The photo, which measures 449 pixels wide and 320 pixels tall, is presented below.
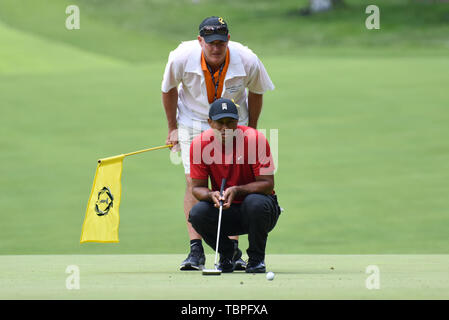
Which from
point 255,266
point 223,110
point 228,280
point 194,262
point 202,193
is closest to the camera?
point 228,280

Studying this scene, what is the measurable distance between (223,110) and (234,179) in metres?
0.46

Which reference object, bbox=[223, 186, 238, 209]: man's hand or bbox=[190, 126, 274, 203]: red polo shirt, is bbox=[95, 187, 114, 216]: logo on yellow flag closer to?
bbox=[190, 126, 274, 203]: red polo shirt

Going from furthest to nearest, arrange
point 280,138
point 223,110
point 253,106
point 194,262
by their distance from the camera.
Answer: point 280,138 < point 253,106 < point 194,262 < point 223,110

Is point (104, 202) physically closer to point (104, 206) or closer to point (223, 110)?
point (104, 206)

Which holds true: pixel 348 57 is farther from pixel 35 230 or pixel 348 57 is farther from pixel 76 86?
pixel 35 230

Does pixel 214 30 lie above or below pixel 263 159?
above

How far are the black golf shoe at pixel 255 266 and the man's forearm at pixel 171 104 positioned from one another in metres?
1.20

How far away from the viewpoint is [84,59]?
23.7 meters

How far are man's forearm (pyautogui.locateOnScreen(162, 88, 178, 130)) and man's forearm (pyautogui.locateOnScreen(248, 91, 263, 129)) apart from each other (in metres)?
0.50

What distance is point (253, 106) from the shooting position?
6676 mm

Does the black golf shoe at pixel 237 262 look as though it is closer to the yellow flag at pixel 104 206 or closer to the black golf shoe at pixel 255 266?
the black golf shoe at pixel 255 266

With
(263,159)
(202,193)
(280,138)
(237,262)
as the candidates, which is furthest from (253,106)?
(280,138)

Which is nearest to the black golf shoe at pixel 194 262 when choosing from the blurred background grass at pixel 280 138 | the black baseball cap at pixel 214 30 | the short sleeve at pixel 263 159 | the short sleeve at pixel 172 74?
the short sleeve at pixel 263 159

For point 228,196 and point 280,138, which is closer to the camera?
point 228,196
